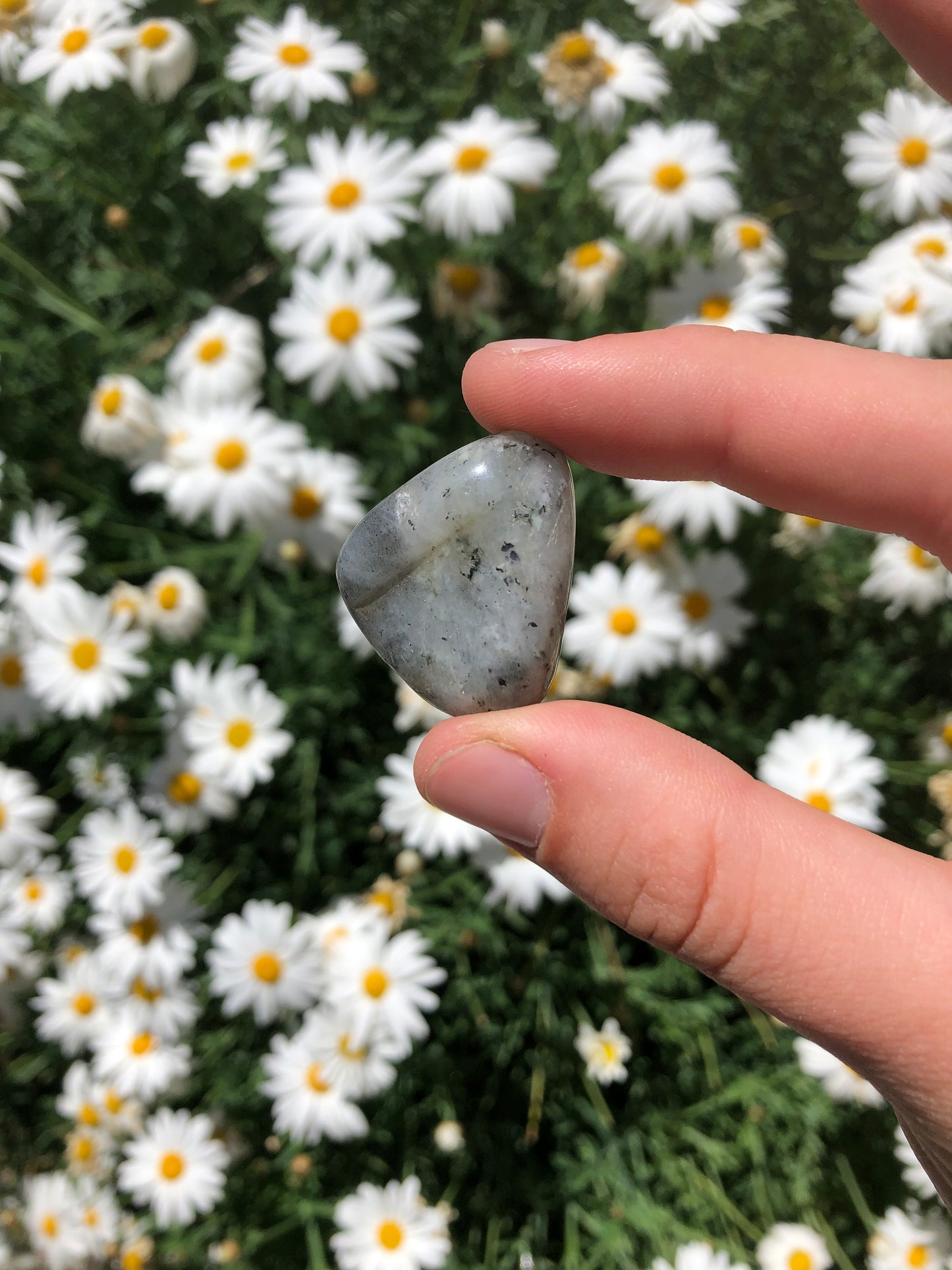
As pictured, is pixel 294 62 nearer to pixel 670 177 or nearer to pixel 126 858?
pixel 670 177

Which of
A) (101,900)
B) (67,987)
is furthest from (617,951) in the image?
(67,987)

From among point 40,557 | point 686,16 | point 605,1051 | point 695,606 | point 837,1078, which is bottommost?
point 605,1051

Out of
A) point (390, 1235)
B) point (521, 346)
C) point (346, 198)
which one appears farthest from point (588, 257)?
point (390, 1235)

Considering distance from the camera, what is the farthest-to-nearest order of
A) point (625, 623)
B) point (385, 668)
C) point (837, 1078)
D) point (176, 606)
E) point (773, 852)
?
point (385, 668)
point (176, 606)
point (625, 623)
point (837, 1078)
point (773, 852)

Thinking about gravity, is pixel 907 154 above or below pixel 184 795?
above

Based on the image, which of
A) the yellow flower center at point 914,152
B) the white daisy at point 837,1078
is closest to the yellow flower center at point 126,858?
the white daisy at point 837,1078

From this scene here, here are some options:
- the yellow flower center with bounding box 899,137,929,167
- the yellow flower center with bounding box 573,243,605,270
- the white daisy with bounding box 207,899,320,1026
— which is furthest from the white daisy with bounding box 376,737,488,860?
the yellow flower center with bounding box 899,137,929,167

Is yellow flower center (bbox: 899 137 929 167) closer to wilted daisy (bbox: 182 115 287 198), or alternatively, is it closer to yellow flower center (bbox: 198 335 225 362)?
wilted daisy (bbox: 182 115 287 198)
